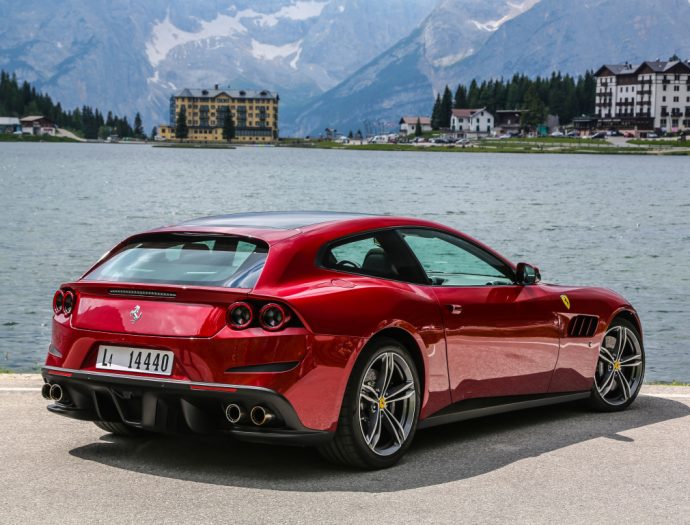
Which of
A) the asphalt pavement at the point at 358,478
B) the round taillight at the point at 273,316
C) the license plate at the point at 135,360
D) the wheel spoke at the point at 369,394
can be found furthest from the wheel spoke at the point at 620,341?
the license plate at the point at 135,360

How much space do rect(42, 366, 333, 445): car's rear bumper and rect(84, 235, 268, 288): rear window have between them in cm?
56

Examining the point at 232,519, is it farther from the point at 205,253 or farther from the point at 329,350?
the point at 205,253

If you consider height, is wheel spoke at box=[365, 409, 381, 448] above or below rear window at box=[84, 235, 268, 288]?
below

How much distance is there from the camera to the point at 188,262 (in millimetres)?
6406

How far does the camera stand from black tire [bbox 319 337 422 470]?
623cm

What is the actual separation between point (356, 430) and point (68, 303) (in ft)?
5.85

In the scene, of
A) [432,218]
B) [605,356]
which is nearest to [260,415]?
[605,356]

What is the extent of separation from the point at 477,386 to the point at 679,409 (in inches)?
90.3

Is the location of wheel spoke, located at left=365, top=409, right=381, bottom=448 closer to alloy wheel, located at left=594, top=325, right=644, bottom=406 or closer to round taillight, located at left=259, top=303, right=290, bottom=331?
round taillight, located at left=259, top=303, right=290, bottom=331

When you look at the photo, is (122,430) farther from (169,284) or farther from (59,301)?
(169,284)

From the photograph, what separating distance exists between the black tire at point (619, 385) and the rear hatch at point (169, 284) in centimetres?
316

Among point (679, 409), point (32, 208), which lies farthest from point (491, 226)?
point (679, 409)

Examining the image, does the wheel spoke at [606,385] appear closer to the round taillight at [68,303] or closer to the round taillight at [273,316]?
the round taillight at [273,316]

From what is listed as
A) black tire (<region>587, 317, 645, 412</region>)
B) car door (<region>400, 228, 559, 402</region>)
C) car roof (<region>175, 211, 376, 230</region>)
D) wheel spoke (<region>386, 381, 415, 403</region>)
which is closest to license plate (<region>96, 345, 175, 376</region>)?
car roof (<region>175, 211, 376, 230</region>)
